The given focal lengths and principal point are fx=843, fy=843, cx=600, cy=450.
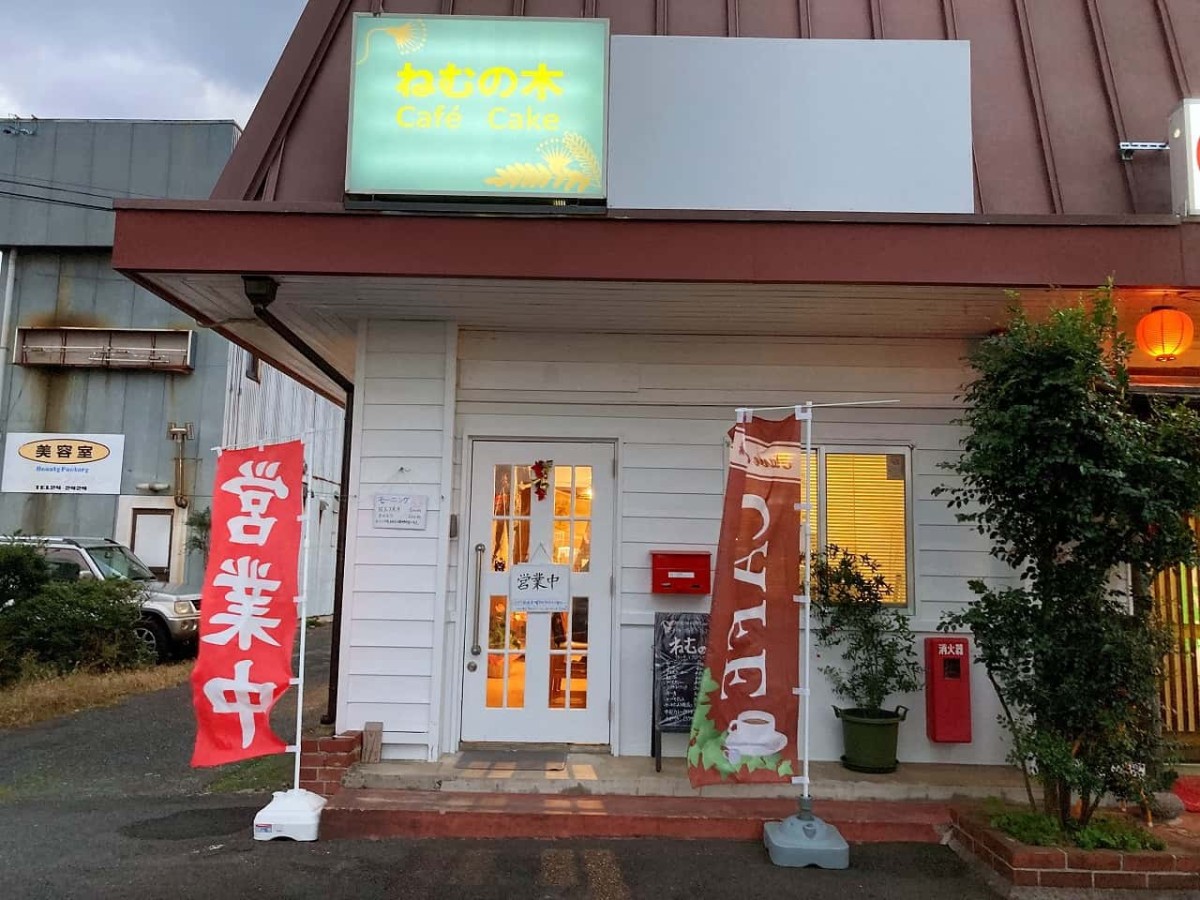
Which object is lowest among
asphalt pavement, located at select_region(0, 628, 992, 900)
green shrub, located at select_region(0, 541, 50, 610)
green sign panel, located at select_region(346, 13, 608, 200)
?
asphalt pavement, located at select_region(0, 628, 992, 900)

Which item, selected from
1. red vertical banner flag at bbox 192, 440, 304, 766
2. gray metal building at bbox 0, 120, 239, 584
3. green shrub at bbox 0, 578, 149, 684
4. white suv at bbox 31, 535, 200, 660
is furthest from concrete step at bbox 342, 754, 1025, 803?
gray metal building at bbox 0, 120, 239, 584

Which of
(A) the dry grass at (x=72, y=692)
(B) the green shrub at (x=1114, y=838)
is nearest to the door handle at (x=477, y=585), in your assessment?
(B) the green shrub at (x=1114, y=838)

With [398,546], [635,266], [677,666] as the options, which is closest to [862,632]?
[677,666]

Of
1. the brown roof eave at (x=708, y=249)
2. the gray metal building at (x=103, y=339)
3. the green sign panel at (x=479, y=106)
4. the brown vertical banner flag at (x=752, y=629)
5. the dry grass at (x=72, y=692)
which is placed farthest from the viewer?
the gray metal building at (x=103, y=339)

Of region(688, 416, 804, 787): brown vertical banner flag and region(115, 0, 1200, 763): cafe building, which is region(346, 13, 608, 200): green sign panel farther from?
region(688, 416, 804, 787): brown vertical banner flag

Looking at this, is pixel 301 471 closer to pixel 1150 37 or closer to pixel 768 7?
pixel 768 7

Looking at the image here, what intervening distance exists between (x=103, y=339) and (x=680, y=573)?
15.3 metres

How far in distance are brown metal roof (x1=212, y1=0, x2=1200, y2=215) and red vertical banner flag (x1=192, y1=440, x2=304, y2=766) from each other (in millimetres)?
1840

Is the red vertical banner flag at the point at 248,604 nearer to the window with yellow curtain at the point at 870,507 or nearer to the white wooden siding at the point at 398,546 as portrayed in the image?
the white wooden siding at the point at 398,546

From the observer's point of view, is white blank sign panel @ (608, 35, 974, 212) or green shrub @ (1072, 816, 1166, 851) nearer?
green shrub @ (1072, 816, 1166, 851)

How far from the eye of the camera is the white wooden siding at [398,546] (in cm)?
546

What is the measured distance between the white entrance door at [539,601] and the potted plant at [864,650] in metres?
1.49

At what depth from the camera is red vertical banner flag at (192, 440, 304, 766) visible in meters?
4.79

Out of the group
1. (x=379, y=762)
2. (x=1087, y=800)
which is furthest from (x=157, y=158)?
(x=1087, y=800)
